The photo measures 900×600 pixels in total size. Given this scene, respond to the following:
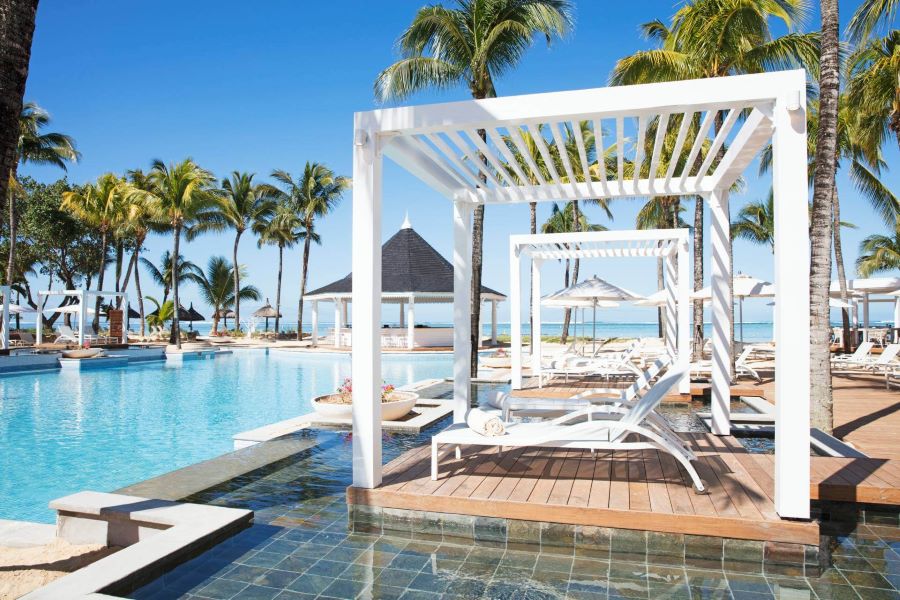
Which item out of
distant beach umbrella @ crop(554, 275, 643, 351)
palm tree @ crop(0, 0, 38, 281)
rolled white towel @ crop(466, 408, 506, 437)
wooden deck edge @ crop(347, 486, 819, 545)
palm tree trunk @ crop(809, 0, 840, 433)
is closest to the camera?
palm tree @ crop(0, 0, 38, 281)

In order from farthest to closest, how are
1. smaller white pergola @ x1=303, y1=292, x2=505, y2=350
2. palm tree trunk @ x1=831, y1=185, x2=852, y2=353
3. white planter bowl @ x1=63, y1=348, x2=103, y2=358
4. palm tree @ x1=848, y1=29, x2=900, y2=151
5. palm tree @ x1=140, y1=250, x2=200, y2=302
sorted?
palm tree @ x1=140, y1=250, x2=200, y2=302
smaller white pergola @ x1=303, y1=292, x2=505, y2=350
white planter bowl @ x1=63, y1=348, x2=103, y2=358
palm tree trunk @ x1=831, y1=185, x2=852, y2=353
palm tree @ x1=848, y1=29, x2=900, y2=151

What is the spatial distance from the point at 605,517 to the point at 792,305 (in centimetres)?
175

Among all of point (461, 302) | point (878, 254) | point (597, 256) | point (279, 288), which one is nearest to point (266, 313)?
point (279, 288)

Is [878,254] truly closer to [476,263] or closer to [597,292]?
[597,292]

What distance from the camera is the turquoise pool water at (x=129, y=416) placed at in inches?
262

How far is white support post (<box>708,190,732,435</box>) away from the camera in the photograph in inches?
247

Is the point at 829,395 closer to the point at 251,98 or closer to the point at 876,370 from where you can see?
the point at 876,370

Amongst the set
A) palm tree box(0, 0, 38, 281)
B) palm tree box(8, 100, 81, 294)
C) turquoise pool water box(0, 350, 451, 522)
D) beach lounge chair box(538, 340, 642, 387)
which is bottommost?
turquoise pool water box(0, 350, 451, 522)

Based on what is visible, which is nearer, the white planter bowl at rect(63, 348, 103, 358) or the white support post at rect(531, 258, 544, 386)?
the white support post at rect(531, 258, 544, 386)

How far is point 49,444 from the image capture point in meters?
8.12

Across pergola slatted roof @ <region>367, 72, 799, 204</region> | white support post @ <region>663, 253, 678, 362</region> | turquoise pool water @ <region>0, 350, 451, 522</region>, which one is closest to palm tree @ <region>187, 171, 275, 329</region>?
turquoise pool water @ <region>0, 350, 451, 522</region>

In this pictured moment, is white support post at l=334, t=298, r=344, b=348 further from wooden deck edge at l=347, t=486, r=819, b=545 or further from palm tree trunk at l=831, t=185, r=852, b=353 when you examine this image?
wooden deck edge at l=347, t=486, r=819, b=545

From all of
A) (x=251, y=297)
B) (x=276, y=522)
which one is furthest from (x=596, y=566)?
(x=251, y=297)

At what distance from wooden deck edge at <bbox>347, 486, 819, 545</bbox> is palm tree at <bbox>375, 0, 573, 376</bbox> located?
30.4 feet
